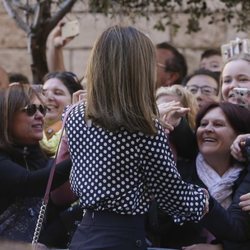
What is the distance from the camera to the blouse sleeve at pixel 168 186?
3955 millimetres

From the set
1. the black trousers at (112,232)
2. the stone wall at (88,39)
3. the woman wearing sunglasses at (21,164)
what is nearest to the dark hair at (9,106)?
the woman wearing sunglasses at (21,164)

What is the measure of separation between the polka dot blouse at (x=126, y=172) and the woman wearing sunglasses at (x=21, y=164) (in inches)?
23.1

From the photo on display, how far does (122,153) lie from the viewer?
3961 mm

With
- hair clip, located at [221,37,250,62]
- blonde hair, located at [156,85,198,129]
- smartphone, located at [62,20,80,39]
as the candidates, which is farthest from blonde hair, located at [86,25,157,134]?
smartphone, located at [62,20,80,39]

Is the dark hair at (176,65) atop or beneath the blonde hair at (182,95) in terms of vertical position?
beneath

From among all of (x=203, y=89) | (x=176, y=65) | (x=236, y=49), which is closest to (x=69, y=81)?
(x=203, y=89)

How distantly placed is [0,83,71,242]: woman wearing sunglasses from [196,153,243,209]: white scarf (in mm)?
765

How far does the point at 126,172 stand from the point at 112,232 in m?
0.27

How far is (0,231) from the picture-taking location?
4.77 metres

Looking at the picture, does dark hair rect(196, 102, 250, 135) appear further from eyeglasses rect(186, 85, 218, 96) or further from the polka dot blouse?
eyeglasses rect(186, 85, 218, 96)

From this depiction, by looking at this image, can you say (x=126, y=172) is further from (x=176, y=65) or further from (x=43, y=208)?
(x=176, y=65)

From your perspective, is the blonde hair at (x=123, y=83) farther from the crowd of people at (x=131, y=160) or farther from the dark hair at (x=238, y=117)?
the dark hair at (x=238, y=117)

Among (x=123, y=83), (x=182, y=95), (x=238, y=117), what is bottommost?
(x=182, y=95)

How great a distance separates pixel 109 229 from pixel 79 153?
38 centimetres
